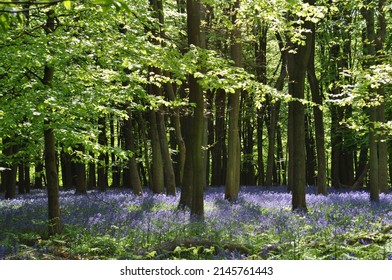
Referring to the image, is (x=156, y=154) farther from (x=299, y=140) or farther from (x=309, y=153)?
(x=309, y=153)

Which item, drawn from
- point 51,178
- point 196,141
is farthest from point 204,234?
point 51,178

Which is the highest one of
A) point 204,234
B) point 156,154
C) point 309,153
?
point 156,154

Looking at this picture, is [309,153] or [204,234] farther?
[309,153]

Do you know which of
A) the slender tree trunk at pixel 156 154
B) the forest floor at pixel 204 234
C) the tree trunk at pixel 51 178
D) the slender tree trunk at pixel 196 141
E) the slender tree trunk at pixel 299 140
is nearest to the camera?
the forest floor at pixel 204 234

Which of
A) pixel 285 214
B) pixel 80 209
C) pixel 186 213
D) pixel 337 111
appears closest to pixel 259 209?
pixel 285 214

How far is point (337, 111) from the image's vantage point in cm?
2864

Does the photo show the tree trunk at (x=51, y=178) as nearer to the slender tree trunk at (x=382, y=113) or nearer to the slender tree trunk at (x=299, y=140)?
the slender tree trunk at (x=299, y=140)

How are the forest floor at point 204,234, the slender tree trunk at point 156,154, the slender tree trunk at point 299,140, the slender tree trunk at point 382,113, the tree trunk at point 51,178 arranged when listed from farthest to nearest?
the slender tree trunk at point 156,154, the slender tree trunk at point 382,113, the slender tree trunk at point 299,140, the tree trunk at point 51,178, the forest floor at point 204,234

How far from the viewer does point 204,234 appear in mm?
8820

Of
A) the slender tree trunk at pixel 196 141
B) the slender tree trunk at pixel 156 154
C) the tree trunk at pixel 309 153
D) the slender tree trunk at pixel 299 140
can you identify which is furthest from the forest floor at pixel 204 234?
the tree trunk at pixel 309 153

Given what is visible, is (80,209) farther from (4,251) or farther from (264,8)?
(264,8)

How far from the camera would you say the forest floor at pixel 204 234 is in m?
7.01
